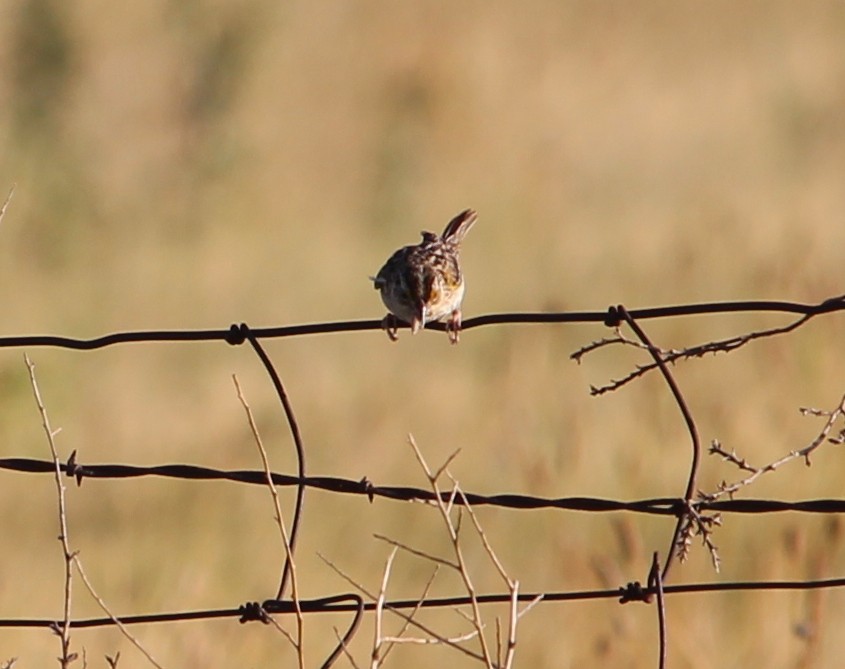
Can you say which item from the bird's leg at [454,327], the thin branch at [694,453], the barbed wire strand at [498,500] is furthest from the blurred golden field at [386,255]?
the thin branch at [694,453]

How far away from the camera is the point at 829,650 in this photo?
295 inches

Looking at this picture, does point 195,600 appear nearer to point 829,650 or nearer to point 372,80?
point 829,650

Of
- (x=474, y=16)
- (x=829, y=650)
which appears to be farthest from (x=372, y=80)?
(x=829, y=650)

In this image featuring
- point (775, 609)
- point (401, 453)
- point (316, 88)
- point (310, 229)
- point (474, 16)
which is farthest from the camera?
point (474, 16)

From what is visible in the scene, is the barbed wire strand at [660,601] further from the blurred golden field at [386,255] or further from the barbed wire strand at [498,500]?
the blurred golden field at [386,255]

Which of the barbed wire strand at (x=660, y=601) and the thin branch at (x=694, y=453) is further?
the thin branch at (x=694, y=453)

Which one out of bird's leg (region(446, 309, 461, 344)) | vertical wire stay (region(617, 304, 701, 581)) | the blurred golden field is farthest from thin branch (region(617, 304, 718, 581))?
the blurred golden field

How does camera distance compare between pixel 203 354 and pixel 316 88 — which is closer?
pixel 203 354

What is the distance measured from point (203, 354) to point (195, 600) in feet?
17.5

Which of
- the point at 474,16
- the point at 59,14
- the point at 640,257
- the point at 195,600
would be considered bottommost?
the point at 195,600

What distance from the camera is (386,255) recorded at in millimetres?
14578

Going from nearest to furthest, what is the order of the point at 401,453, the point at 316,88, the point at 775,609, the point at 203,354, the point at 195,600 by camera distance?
the point at 775,609 → the point at 195,600 → the point at 401,453 → the point at 203,354 → the point at 316,88

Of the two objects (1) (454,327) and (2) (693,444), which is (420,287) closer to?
(1) (454,327)

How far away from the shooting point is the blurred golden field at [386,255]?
729cm
